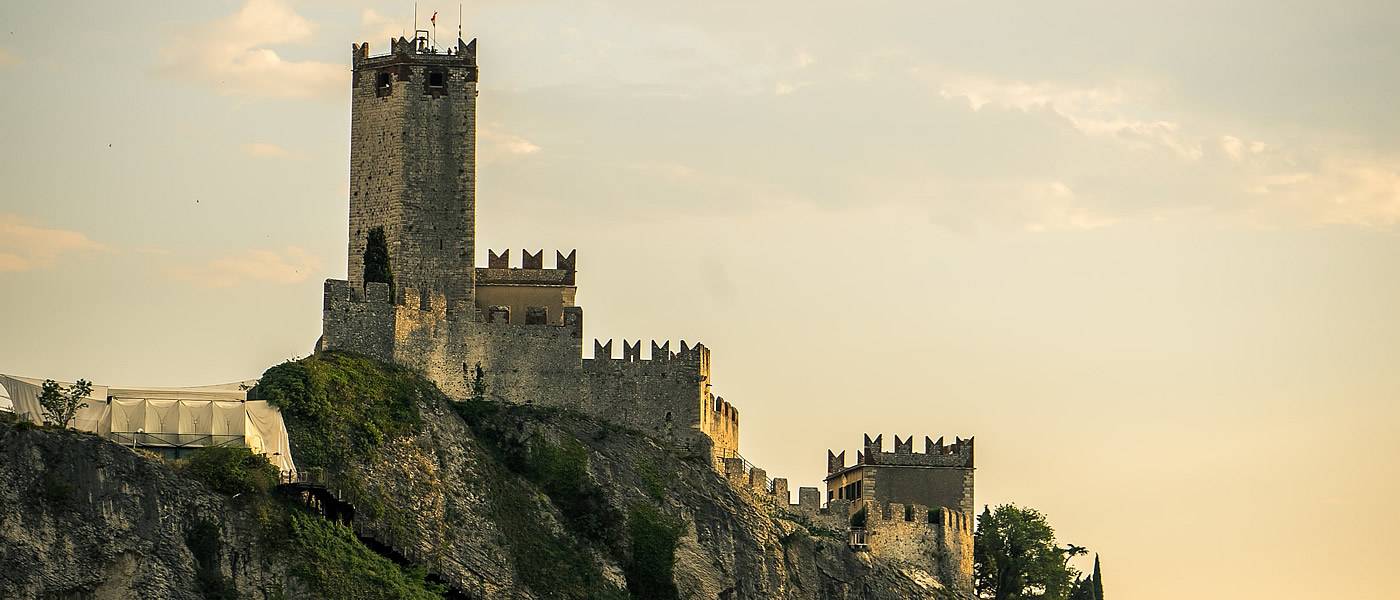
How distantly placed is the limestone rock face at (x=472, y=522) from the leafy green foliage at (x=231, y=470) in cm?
66

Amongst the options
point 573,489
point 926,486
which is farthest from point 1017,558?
point 573,489

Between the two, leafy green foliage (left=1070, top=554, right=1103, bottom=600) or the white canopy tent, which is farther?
leafy green foliage (left=1070, top=554, right=1103, bottom=600)

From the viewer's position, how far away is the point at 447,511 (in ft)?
355

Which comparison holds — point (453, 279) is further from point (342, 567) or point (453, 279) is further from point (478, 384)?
point (342, 567)

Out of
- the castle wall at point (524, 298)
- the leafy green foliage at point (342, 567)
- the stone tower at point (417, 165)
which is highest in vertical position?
the stone tower at point (417, 165)

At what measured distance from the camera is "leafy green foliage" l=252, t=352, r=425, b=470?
10556 cm

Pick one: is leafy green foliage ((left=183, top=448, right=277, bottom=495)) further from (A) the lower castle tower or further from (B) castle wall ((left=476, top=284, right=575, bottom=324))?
(B) castle wall ((left=476, top=284, right=575, bottom=324))

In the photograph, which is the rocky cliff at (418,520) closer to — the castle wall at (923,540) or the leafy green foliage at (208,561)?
the leafy green foliage at (208,561)

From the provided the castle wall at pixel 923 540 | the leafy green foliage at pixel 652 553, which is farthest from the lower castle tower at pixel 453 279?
the castle wall at pixel 923 540

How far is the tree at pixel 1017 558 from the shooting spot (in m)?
129

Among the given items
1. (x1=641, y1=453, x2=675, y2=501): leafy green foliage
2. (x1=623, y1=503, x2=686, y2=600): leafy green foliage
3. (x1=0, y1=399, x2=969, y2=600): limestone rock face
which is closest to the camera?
(x1=0, y1=399, x2=969, y2=600): limestone rock face

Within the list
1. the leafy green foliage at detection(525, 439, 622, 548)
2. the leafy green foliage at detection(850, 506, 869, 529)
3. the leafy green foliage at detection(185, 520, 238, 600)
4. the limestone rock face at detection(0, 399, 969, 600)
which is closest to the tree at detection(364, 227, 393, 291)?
the limestone rock face at detection(0, 399, 969, 600)

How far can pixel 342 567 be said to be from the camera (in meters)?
101

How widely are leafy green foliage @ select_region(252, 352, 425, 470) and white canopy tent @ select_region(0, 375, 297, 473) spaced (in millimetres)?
1435
